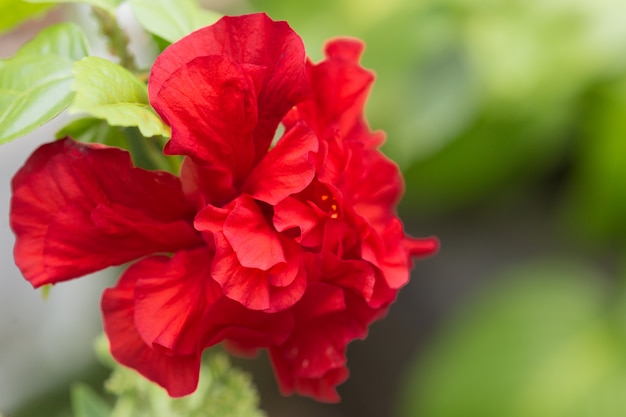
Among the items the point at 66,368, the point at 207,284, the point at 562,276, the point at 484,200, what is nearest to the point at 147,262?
the point at 207,284

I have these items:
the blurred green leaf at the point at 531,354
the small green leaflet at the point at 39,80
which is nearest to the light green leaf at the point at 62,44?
the small green leaflet at the point at 39,80

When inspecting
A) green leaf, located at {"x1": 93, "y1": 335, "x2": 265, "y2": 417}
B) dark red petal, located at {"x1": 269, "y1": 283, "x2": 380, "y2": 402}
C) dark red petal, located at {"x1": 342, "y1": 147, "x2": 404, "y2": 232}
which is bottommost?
green leaf, located at {"x1": 93, "y1": 335, "x2": 265, "y2": 417}

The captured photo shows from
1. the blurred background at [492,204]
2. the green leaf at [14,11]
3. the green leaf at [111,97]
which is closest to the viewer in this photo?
the green leaf at [111,97]

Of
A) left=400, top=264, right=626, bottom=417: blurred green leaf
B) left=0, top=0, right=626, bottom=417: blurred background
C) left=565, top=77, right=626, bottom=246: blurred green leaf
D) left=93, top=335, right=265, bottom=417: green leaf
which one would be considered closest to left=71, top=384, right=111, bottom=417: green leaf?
left=93, top=335, right=265, bottom=417: green leaf

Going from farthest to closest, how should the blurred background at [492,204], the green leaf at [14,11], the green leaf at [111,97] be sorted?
1. the blurred background at [492,204]
2. the green leaf at [14,11]
3. the green leaf at [111,97]

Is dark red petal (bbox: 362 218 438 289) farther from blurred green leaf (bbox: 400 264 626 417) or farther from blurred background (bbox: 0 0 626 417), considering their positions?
blurred green leaf (bbox: 400 264 626 417)

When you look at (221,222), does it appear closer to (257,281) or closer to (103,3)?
(257,281)

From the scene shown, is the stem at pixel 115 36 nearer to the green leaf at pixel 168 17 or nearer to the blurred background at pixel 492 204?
the green leaf at pixel 168 17

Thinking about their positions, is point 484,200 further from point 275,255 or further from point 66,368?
point 275,255
